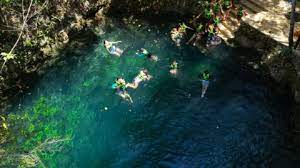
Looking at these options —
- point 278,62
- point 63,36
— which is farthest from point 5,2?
point 278,62

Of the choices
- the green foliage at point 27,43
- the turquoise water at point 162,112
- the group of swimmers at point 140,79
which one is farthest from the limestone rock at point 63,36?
the group of swimmers at point 140,79

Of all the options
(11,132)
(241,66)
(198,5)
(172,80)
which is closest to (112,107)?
(172,80)

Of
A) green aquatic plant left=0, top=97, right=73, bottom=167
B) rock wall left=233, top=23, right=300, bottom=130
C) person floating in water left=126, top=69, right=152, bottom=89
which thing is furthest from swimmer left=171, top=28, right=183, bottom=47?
green aquatic plant left=0, top=97, right=73, bottom=167

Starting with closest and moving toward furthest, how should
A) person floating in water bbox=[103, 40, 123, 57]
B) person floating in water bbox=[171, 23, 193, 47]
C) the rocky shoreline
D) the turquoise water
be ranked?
the turquoise water < the rocky shoreline < person floating in water bbox=[103, 40, 123, 57] < person floating in water bbox=[171, 23, 193, 47]

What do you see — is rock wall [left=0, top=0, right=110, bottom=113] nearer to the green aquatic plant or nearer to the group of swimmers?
the green aquatic plant

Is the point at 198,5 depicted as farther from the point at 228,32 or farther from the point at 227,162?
the point at 227,162

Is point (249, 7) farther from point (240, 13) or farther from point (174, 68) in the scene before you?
point (174, 68)
